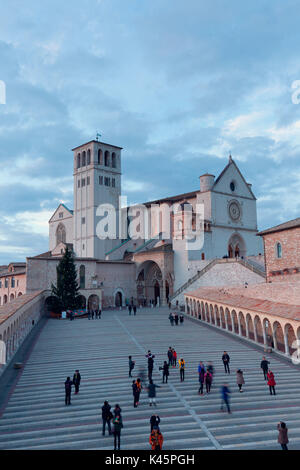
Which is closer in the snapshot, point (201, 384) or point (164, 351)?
point (201, 384)

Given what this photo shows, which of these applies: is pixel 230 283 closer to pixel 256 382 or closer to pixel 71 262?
pixel 71 262

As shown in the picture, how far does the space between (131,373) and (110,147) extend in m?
49.6

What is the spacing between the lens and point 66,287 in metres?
39.7

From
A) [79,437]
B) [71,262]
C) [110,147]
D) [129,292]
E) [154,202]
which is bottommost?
[79,437]

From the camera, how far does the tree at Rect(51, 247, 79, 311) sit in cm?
3922

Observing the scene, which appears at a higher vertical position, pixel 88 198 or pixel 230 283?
pixel 88 198

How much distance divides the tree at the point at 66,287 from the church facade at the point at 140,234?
3436 millimetres

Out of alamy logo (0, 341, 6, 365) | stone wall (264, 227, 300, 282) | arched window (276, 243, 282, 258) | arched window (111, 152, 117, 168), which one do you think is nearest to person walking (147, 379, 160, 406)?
alamy logo (0, 341, 6, 365)

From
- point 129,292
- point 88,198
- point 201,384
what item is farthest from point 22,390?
point 88,198

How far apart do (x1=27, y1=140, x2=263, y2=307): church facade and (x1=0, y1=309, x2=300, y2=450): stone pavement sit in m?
22.8

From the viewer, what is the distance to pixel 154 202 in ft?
201

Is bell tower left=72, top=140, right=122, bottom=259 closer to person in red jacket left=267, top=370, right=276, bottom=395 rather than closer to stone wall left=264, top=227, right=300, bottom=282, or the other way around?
stone wall left=264, top=227, right=300, bottom=282

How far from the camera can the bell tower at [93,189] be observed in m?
58.5
